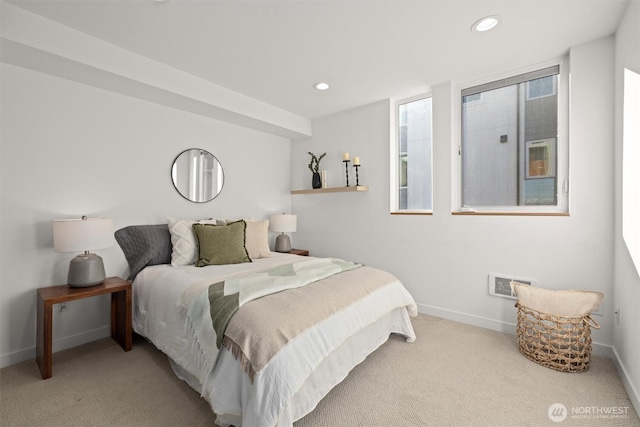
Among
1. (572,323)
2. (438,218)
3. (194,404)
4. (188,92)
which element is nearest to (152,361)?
(194,404)

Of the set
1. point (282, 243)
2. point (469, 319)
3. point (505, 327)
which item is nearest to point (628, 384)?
point (505, 327)

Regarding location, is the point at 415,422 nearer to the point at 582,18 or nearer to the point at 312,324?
the point at 312,324

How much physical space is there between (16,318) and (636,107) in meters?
4.45

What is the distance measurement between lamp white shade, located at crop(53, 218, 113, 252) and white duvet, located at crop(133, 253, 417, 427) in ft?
1.58

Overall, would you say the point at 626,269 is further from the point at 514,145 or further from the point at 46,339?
the point at 46,339

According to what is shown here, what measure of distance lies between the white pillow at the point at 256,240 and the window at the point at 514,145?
7.10ft

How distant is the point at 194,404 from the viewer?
1.70 meters

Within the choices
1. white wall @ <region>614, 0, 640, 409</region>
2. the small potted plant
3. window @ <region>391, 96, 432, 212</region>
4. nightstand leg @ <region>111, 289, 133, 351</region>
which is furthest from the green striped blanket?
white wall @ <region>614, 0, 640, 409</region>

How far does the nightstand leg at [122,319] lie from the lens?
91.4 inches

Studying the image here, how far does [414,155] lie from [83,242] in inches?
127

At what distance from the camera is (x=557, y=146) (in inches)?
97.2

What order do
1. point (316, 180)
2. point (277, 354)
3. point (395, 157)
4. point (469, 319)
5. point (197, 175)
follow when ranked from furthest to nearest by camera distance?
1. point (316, 180)
2. point (395, 157)
3. point (197, 175)
4. point (469, 319)
5. point (277, 354)

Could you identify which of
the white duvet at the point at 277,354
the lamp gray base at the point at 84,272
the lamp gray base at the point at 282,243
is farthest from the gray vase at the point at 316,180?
the lamp gray base at the point at 84,272

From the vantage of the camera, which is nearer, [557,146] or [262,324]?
[262,324]
